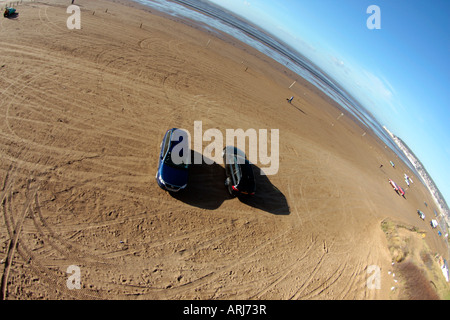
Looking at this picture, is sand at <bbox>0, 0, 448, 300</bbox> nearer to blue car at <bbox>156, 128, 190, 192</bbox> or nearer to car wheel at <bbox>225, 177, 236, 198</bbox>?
car wheel at <bbox>225, 177, 236, 198</bbox>

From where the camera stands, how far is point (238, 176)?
40.0 ft

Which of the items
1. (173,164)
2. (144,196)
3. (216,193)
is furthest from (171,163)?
(216,193)

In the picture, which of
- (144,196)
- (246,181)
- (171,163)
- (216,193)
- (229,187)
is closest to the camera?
(144,196)

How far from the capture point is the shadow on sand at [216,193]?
11488 millimetres

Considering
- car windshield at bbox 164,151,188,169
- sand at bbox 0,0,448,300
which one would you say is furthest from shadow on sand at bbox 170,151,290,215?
car windshield at bbox 164,151,188,169

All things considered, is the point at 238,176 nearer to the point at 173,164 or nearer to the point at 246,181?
the point at 246,181

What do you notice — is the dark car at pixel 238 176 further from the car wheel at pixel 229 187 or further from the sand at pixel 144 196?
the sand at pixel 144 196

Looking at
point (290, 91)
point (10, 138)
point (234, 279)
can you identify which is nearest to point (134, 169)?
point (10, 138)

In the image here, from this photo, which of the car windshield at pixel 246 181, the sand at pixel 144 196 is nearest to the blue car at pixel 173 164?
the sand at pixel 144 196

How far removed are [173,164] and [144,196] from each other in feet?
7.20

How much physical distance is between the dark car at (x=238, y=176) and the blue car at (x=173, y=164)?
2882 mm

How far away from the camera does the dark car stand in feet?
39.5

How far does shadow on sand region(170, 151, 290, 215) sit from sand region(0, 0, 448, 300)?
0.28ft
